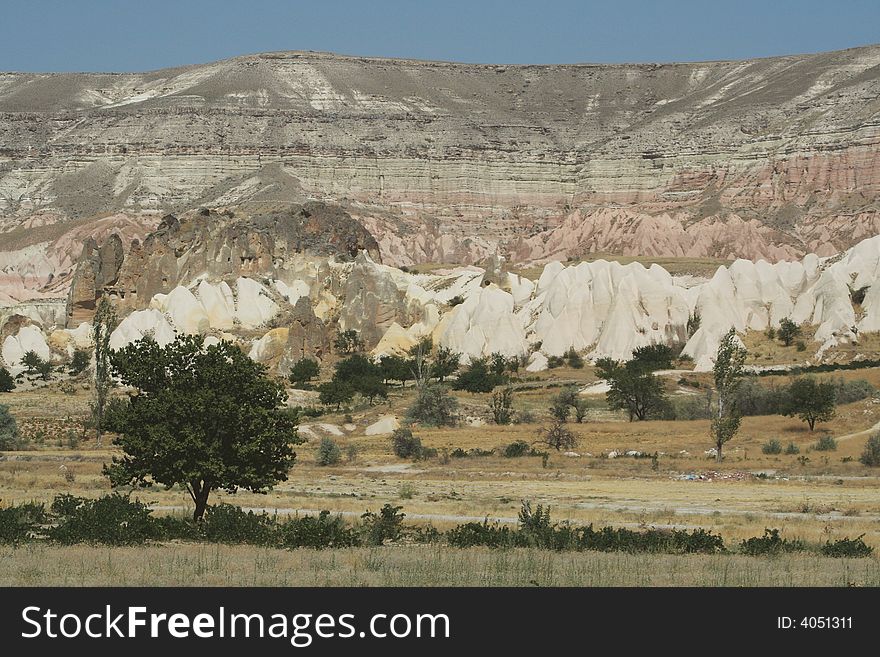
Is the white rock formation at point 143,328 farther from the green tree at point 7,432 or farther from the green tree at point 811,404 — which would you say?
the green tree at point 811,404

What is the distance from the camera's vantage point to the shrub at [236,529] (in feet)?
77.1

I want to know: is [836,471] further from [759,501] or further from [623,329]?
[623,329]

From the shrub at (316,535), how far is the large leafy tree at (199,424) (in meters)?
2.78

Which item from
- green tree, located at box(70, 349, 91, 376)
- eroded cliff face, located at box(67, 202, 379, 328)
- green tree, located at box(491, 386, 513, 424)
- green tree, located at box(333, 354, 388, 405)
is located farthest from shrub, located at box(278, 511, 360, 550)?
eroded cliff face, located at box(67, 202, 379, 328)

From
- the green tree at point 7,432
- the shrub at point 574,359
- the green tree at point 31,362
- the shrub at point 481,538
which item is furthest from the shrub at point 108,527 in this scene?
the green tree at point 31,362

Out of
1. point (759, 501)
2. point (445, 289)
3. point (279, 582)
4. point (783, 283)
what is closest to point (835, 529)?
point (759, 501)

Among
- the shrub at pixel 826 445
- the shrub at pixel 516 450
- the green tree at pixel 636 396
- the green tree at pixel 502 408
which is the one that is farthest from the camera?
the green tree at pixel 636 396

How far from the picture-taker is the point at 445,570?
19906 mm

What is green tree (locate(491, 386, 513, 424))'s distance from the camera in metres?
68.5

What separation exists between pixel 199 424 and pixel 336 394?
48414 millimetres

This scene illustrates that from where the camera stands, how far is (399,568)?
20.1m

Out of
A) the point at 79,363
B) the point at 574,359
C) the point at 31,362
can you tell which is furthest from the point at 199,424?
the point at 31,362

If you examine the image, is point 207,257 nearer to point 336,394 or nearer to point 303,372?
point 303,372

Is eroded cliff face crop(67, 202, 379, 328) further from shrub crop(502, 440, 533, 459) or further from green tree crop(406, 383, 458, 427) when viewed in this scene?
shrub crop(502, 440, 533, 459)
